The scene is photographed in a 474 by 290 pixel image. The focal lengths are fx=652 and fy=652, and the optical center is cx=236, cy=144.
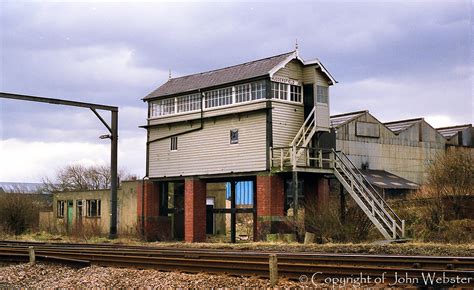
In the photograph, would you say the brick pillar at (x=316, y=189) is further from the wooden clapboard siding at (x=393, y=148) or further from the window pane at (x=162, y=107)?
the wooden clapboard siding at (x=393, y=148)

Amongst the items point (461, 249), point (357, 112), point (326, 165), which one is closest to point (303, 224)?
point (326, 165)

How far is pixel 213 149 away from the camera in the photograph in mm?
34031

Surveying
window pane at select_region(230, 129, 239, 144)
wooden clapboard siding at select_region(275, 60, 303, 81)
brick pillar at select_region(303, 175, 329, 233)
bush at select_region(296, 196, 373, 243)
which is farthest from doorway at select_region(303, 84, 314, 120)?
bush at select_region(296, 196, 373, 243)

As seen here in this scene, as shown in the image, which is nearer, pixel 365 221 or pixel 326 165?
pixel 365 221

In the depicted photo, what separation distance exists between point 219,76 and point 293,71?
173 inches

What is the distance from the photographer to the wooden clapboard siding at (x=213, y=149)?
31.8m

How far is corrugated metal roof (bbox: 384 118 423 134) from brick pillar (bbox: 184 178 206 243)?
22839 mm

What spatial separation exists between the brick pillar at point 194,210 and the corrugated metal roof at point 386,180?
13.6 m

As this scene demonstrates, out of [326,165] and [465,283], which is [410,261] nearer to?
[465,283]

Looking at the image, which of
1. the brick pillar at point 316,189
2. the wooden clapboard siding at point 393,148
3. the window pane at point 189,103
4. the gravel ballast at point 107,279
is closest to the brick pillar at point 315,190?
the brick pillar at point 316,189

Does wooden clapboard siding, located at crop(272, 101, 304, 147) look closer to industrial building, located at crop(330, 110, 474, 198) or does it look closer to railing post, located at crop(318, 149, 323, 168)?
railing post, located at crop(318, 149, 323, 168)

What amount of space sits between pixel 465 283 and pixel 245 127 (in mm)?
22687

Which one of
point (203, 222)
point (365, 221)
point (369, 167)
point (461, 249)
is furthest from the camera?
point (369, 167)

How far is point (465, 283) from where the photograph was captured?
10141mm
